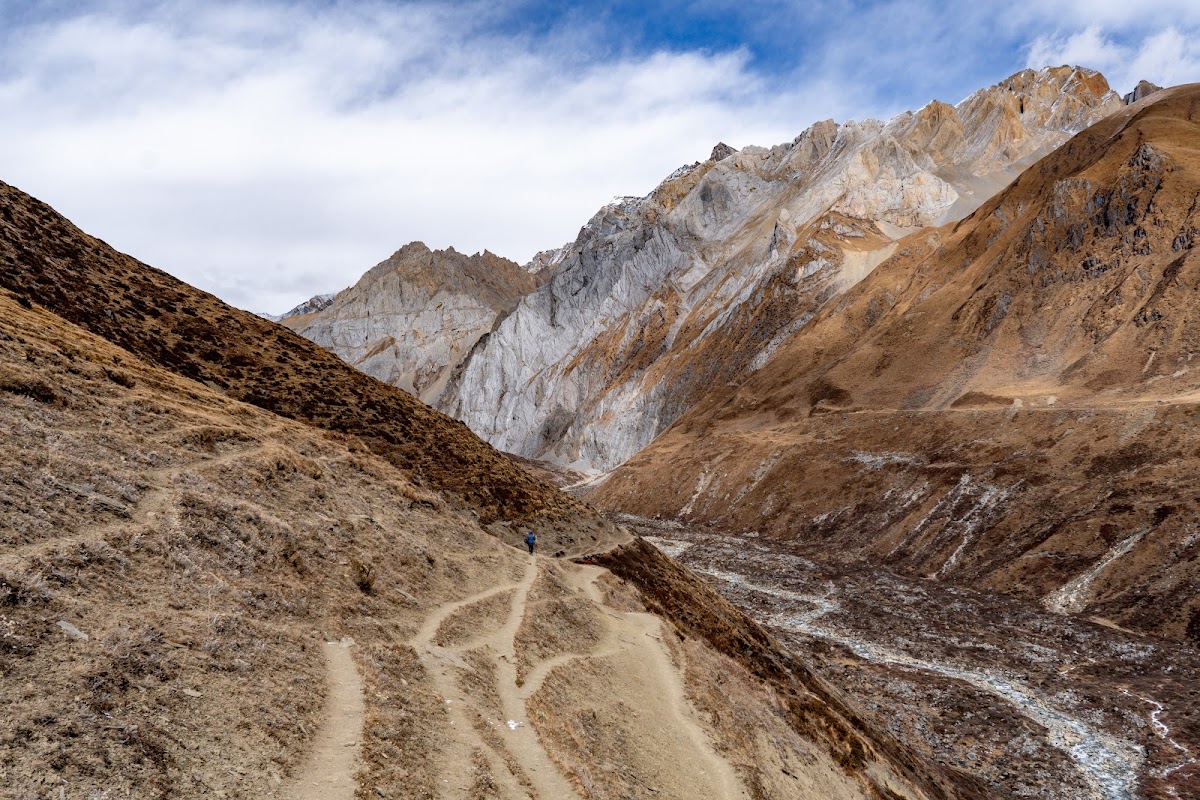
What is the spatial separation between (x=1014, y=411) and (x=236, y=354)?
6948 cm

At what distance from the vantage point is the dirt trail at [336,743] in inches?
463

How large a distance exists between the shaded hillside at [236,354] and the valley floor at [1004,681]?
19048 millimetres

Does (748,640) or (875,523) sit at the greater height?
(875,523)

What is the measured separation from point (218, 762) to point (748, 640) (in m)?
25.5

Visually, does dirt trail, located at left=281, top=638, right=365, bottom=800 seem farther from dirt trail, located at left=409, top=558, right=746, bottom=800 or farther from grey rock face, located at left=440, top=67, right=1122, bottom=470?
grey rock face, located at left=440, top=67, right=1122, bottom=470

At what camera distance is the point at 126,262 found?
36.5m

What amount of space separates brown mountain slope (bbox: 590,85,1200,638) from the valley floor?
487 cm

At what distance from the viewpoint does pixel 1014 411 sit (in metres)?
74.8

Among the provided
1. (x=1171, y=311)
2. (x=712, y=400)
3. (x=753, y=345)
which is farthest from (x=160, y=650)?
(x=753, y=345)

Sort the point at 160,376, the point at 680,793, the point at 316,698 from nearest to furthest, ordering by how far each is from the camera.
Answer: the point at 316,698, the point at 680,793, the point at 160,376

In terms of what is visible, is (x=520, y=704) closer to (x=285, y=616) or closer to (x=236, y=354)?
(x=285, y=616)

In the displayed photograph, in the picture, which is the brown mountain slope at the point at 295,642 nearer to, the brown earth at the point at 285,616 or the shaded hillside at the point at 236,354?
the brown earth at the point at 285,616

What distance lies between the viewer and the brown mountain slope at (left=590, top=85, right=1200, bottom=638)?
54500mm

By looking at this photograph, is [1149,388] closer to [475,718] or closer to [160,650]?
[475,718]
